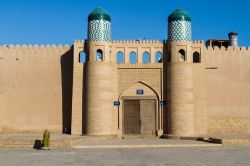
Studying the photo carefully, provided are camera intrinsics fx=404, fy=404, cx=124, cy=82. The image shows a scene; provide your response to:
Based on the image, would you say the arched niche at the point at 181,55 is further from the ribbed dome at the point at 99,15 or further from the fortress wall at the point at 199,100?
the ribbed dome at the point at 99,15

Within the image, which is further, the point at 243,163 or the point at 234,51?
the point at 234,51

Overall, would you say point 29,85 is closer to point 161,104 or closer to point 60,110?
point 60,110

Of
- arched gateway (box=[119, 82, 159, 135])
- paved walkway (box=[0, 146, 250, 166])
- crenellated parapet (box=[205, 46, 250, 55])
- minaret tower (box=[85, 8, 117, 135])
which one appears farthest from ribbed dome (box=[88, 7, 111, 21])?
paved walkway (box=[0, 146, 250, 166])

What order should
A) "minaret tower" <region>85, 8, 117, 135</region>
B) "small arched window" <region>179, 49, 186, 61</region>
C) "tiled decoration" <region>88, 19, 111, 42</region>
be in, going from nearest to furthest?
"minaret tower" <region>85, 8, 117, 135</region>
"tiled decoration" <region>88, 19, 111, 42</region>
"small arched window" <region>179, 49, 186, 61</region>

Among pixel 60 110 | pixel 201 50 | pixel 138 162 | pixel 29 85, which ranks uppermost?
pixel 201 50

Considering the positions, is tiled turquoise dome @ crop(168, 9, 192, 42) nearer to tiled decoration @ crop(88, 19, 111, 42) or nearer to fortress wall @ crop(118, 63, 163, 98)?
fortress wall @ crop(118, 63, 163, 98)

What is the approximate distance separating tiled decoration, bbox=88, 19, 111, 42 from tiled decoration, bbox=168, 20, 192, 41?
3.83 metres

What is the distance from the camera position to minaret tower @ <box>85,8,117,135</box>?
75.7 feet

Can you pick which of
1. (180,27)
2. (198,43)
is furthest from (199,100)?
(180,27)

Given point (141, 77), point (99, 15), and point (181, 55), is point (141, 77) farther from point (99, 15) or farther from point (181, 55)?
point (99, 15)

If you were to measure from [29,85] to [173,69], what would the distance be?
8.73m

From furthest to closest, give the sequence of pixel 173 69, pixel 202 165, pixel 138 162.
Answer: pixel 173 69 → pixel 138 162 → pixel 202 165

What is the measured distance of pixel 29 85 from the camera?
24516 millimetres

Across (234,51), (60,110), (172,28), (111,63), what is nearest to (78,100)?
(60,110)
